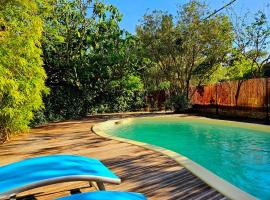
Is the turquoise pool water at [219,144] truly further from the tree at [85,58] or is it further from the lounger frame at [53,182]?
the tree at [85,58]

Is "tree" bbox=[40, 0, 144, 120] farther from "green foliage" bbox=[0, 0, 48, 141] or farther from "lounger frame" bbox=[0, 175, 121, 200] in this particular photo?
"lounger frame" bbox=[0, 175, 121, 200]

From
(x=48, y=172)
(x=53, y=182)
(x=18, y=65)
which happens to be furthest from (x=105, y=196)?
(x=18, y=65)

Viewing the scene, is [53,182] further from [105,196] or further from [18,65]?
[18,65]

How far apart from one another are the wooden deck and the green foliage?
874mm

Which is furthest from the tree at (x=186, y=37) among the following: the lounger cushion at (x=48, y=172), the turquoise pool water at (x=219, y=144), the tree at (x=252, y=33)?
the lounger cushion at (x=48, y=172)

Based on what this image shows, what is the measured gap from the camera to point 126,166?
20.0ft

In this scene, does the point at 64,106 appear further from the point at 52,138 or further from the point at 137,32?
the point at 52,138

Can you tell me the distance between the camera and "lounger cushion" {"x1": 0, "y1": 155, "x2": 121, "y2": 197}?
349 centimetres

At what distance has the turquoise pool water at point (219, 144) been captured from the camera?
7.28 meters

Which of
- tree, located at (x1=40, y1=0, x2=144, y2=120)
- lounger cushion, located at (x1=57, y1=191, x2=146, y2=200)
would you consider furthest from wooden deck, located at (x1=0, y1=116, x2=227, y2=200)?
tree, located at (x1=40, y1=0, x2=144, y2=120)

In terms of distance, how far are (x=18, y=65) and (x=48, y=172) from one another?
591 centimetres

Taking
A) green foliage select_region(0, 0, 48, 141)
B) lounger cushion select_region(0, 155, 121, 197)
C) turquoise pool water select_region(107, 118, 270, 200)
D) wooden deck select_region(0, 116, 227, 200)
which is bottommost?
turquoise pool water select_region(107, 118, 270, 200)

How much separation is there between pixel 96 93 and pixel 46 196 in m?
15.8

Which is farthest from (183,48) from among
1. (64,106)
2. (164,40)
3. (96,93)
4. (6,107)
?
(6,107)
